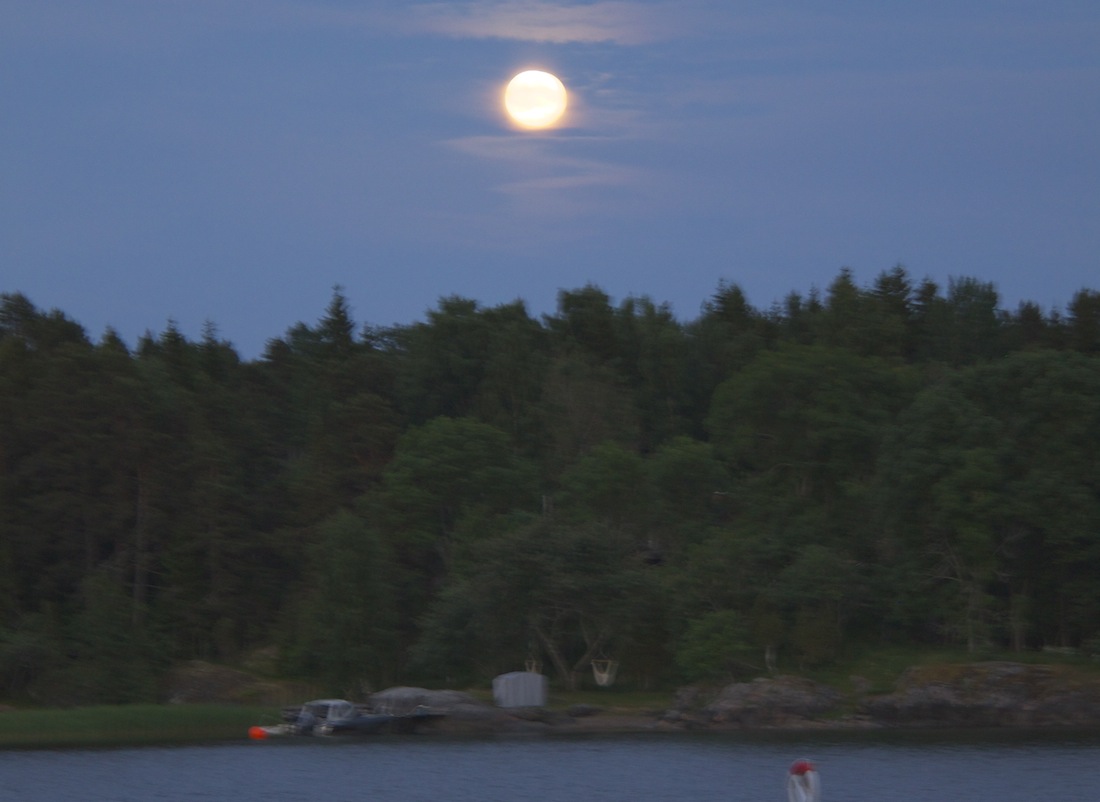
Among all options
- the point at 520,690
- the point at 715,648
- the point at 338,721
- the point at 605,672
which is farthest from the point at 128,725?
the point at 715,648

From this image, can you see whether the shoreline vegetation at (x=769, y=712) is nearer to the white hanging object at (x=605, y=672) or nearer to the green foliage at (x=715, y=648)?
the green foliage at (x=715, y=648)

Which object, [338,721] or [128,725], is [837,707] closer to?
[338,721]

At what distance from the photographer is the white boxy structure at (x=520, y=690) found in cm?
5325

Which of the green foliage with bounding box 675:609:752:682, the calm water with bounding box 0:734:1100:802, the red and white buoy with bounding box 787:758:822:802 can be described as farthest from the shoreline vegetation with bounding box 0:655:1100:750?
the red and white buoy with bounding box 787:758:822:802

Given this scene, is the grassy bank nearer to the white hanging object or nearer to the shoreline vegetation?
the shoreline vegetation

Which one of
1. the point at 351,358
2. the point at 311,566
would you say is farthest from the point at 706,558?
the point at 351,358

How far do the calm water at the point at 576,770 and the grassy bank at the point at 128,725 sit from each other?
14.4ft

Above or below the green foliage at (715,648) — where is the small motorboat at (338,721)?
below

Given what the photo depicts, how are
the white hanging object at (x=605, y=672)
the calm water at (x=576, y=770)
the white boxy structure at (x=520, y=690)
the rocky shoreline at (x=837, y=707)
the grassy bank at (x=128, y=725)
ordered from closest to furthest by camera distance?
the calm water at (x=576, y=770) → the grassy bank at (x=128, y=725) → the rocky shoreline at (x=837, y=707) → the white boxy structure at (x=520, y=690) → the white hanging object at (x=605, y=672)

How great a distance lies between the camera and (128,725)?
50875mm

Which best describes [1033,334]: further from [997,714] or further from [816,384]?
[997,714]

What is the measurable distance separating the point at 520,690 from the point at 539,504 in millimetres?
16982

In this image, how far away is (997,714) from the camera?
163 feet

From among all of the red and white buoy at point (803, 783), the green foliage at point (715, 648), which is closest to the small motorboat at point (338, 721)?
the green foliage at point (715, 648)
